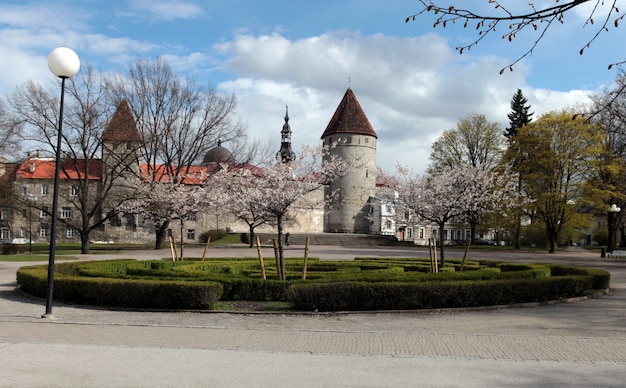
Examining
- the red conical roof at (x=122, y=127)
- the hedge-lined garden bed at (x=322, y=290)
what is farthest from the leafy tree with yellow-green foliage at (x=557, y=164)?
the red conical roof at (x=122, y=127)

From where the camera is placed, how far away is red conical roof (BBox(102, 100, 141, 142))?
39219mm

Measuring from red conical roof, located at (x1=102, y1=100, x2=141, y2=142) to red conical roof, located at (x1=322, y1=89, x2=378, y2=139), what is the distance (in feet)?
113

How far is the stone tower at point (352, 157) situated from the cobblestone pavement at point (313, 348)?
58.0m

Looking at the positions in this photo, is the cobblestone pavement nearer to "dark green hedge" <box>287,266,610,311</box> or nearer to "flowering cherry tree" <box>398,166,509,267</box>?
"dark green hedge" <box>287,266,610,311</box>

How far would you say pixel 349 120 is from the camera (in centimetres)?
7112

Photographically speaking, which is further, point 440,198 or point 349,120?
point 349,120

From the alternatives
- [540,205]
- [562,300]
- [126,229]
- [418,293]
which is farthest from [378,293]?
[126,229]

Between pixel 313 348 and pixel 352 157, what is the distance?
202 feet

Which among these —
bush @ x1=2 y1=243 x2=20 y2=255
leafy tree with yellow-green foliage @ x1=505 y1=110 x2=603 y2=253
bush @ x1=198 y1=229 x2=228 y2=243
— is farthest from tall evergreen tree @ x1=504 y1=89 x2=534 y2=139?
bush @ x1=2 y1=243 x2=20 y2=255

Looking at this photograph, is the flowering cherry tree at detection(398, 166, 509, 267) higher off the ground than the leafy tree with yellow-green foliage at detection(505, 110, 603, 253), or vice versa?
the leafy tree with yellow-green foliage at detection(505, 110, 603, 253)

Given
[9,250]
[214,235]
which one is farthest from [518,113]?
[9,250]

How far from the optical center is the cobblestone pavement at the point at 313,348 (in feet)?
21.8

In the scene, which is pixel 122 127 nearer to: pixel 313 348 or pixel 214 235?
pixel 214 235

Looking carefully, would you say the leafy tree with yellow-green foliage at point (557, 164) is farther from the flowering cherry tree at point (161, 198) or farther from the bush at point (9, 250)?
the bush at point (9, 250)
